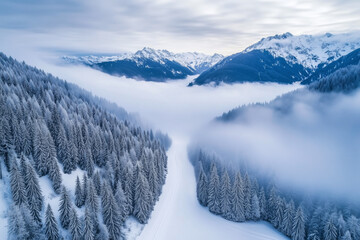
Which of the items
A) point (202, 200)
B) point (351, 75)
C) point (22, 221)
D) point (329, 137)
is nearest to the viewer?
point (22, 221)

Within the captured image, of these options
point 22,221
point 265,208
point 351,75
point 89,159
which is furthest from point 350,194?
point 351,75

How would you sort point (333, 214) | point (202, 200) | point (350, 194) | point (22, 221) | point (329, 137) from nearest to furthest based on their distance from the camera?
1. point (22, 221)
2. point (333, 214)
3. point (350, 194)
4. point (202, 200)
5. point (329, 137)

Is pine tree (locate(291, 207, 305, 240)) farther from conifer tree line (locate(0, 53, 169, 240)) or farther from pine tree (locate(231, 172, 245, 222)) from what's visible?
conifer tree line (locate(0, 53, 169, 240))

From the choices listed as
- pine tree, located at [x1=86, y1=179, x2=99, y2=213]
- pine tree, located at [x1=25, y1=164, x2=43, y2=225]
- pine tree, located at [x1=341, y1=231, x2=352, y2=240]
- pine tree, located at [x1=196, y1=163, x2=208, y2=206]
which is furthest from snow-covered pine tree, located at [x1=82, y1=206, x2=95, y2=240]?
pine tree, located at [x1=341, y1=231, x2=352, y2=240]

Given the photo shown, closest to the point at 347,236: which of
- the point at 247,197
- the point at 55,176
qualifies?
the point at 247,197

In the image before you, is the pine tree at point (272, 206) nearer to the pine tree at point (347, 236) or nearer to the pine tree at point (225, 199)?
the pine tree at point (225, 199)

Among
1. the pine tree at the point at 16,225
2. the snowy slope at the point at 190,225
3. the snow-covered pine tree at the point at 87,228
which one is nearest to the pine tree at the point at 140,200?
the snowy slope at the point at 190,225

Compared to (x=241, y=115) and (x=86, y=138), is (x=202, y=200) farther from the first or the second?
(x=241, y=115)
